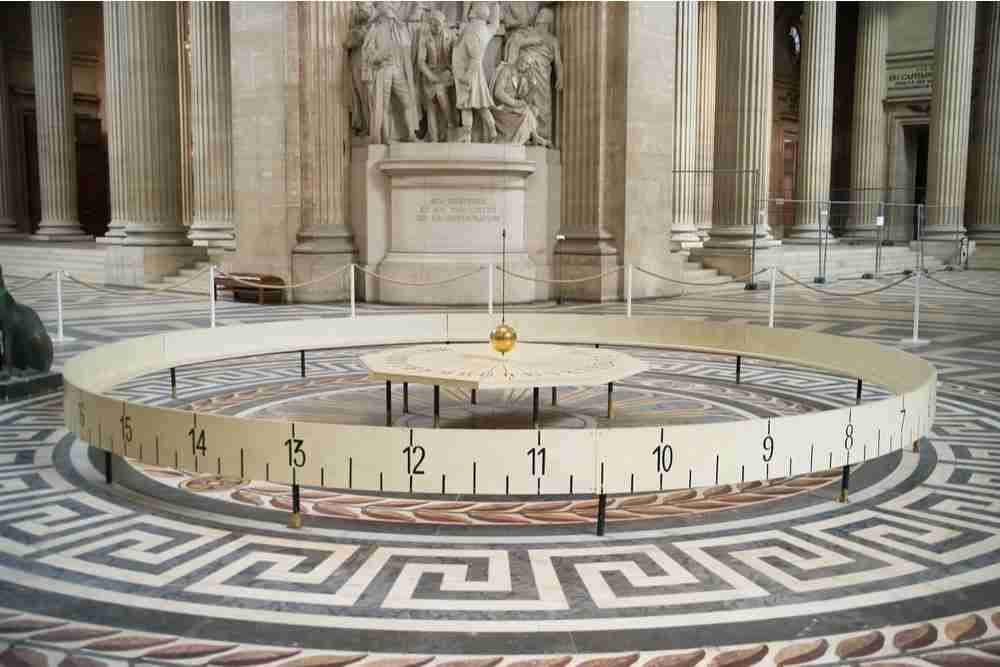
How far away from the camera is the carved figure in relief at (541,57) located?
50.1ft

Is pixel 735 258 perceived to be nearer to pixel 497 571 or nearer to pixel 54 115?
pixel 497 571

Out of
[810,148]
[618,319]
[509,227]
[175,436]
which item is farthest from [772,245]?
[175,436]

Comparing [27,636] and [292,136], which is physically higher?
[292,136]

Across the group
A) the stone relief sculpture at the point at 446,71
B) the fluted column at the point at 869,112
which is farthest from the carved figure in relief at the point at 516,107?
the fluted column at the point at 869,112

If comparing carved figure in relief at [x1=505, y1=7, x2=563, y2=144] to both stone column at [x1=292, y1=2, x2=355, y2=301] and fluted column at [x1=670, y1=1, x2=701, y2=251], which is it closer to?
stone column at [x1=292, y1=2, x2=355, y2=301]

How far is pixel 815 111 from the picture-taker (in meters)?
24.0

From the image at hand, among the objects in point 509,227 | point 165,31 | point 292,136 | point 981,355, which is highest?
point 165,31

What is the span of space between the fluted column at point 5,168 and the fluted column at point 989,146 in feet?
85.6

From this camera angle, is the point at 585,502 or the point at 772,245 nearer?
the point at 585,502

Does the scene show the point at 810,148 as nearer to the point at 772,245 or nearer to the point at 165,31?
the point at 772,245

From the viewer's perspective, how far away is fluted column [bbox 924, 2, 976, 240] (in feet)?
82.3

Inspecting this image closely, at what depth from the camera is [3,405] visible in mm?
7352

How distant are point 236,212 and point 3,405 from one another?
9.01 m

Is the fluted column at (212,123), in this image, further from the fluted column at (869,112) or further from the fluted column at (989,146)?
the fluted column at (989,146)
